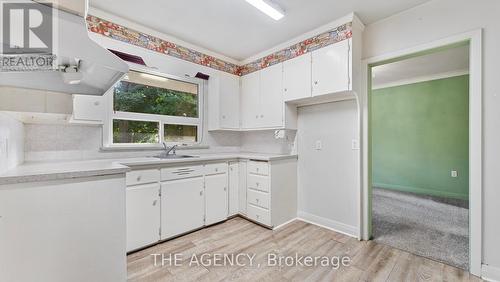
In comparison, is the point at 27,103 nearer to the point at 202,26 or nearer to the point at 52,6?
the point at 52,6

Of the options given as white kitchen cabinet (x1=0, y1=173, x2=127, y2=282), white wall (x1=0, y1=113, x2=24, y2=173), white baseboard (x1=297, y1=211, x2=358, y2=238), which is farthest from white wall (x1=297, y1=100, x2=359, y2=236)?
white wall (x1=0, y1=113, x2=24, y2=173)

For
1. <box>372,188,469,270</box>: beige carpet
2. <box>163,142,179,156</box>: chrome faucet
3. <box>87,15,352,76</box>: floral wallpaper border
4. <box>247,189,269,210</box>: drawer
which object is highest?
<box>87,15,352,76</box>: floral wallpaper border

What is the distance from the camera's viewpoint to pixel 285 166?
9.46 ft

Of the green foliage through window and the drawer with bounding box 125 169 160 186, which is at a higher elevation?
the green foliage through window

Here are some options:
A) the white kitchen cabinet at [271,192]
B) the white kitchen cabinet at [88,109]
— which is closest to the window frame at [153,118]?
the white kitchen cabinet at [88,109]

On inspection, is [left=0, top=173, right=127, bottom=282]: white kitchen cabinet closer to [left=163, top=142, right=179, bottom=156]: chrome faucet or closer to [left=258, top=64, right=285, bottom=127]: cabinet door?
[left=163, top=142, right=179, bottom=156]: chrome faucet

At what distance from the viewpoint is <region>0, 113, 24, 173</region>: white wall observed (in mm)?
1231

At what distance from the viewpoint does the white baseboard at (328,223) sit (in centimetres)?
248

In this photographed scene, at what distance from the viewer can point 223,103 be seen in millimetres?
3242

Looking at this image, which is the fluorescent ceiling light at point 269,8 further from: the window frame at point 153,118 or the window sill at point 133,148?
the window sill at point 133,148

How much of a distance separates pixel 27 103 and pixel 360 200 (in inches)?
127

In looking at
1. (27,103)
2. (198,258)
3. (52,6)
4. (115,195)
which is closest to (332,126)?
(198,258)

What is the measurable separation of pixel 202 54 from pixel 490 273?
153 inches

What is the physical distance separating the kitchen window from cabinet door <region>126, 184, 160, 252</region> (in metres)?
0.73
